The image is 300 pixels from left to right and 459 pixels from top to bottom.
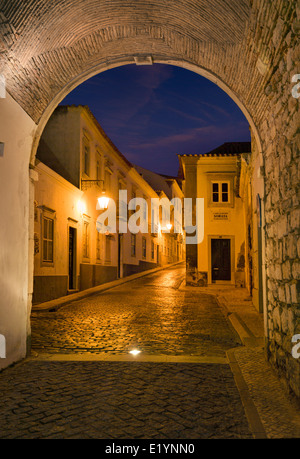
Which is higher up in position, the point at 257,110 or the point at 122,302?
the point at 257,110

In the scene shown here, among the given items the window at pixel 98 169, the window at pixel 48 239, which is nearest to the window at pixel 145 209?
the window at pixel 98 169

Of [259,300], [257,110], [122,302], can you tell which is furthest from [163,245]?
[257,110]

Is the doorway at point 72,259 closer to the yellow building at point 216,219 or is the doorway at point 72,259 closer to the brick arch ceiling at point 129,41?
the yellow building at point 216,219

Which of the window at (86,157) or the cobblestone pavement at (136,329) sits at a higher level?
the window at (86,157)

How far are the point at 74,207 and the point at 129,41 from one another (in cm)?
1112

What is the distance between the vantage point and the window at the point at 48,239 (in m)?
14.2

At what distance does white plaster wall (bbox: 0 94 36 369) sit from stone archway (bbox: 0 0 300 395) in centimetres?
1

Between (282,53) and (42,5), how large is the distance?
9.09 feet

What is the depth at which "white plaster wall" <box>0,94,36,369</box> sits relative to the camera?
17.9 ft

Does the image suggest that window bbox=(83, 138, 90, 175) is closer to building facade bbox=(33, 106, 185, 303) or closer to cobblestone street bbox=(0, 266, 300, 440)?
building facade bbox=(33, 106, 185, 303)

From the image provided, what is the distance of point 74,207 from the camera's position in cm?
1703

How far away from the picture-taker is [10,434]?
3.48 metres

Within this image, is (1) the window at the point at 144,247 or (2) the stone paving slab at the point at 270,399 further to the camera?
(1) the window at the point at 144,247

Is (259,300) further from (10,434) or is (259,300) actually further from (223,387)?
(10,434)
